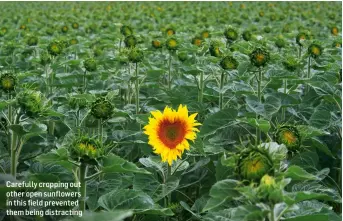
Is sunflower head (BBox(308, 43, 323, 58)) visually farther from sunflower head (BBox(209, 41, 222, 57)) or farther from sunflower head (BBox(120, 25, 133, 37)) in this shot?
sunflower head (BBox(120, 25, 133, 37))

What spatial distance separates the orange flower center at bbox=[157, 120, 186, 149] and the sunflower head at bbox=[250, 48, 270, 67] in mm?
675

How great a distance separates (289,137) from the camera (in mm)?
1702

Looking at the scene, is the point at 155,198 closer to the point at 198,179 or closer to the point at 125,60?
the point at 198,179

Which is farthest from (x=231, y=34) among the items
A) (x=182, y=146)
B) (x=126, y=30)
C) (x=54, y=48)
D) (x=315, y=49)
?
(x=182, y=146)

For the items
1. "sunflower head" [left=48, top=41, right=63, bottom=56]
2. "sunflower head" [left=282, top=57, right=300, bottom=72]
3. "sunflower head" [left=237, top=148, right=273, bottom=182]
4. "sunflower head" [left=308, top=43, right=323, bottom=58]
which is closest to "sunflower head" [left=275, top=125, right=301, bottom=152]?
"sunflower head" [left=237, top=148, right=273, bottom=182]

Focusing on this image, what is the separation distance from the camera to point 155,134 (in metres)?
1.84

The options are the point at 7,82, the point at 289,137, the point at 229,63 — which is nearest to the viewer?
the point at 289,137

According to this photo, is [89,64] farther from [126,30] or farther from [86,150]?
[86,150]

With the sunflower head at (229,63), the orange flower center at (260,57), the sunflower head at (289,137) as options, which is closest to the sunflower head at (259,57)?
the orange flower center at (260,57)

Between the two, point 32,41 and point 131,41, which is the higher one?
point 131,41

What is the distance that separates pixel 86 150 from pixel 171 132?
1.17ft

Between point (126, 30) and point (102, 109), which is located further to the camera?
point (126, 30)

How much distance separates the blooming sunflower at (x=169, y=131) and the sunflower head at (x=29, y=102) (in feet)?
1.15

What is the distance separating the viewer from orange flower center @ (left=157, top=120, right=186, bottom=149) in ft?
6.01
